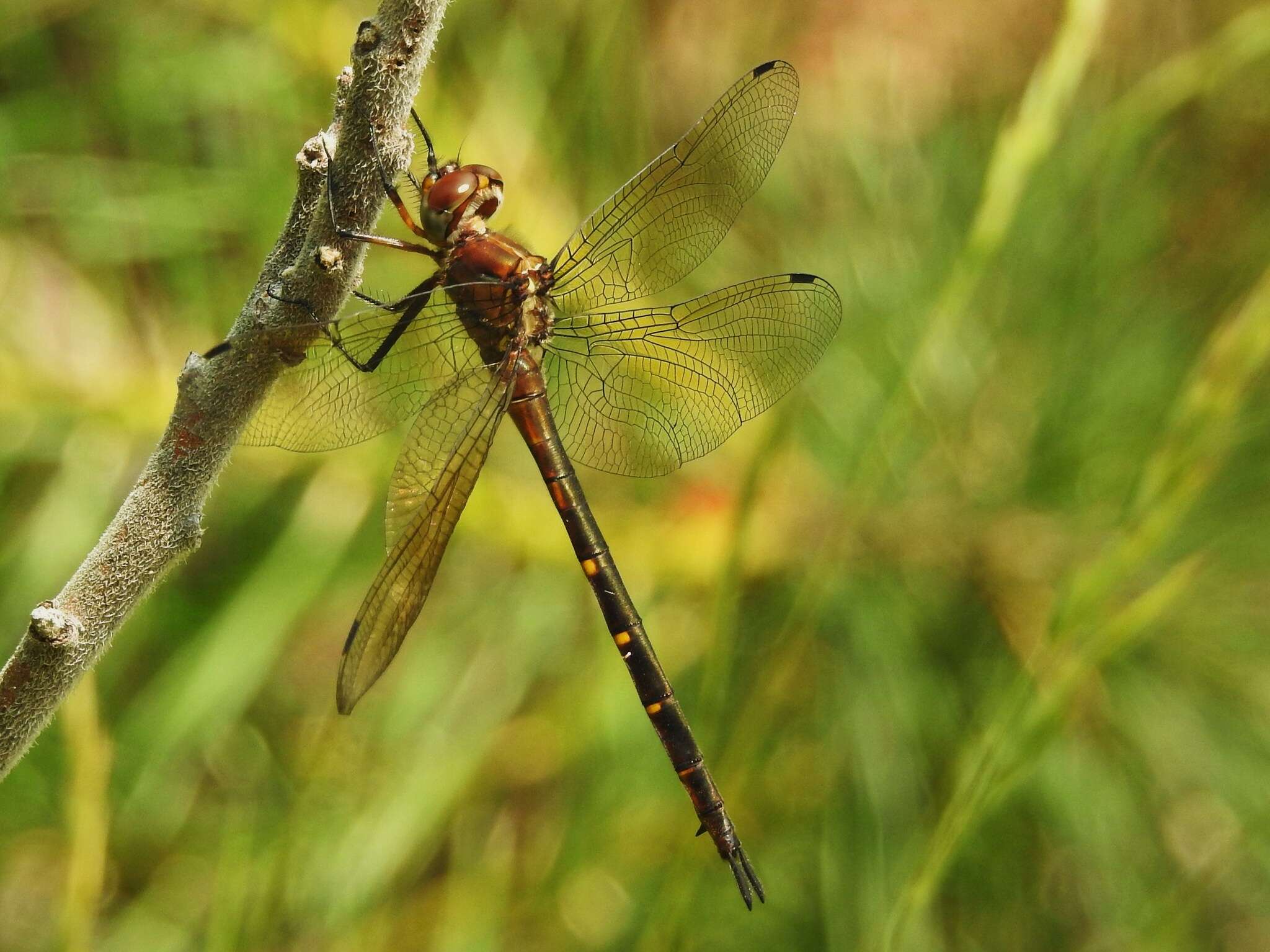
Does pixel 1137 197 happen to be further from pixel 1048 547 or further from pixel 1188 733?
pixel 1188 733

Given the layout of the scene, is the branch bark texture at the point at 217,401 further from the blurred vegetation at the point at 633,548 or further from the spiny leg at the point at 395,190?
the blurred vegetation at the point at 633,548

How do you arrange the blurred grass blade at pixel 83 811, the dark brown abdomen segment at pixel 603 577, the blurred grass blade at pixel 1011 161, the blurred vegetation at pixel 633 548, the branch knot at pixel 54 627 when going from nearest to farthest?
1. the branch knot at pixel 54 627
2. the blurred grass blade at pixel 83 811
3. the blurred grass blade at pixel 1011 161
4. the dark brown abdomen segment at pixel 603 577
5. the blurred vegetation at pixel 633 548

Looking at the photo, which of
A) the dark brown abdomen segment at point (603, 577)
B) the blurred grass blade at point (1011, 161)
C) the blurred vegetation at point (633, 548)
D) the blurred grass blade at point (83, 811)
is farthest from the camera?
the blurred vegetation at point (633, 548)

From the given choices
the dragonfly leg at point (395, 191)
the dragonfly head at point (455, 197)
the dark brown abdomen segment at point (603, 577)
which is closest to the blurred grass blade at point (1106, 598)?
the dark brown abdomen segment at point (603, 577)

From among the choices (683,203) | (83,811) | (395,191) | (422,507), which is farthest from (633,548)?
(83,811)

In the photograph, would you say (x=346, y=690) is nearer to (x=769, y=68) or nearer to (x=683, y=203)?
(x=683, y=203)
